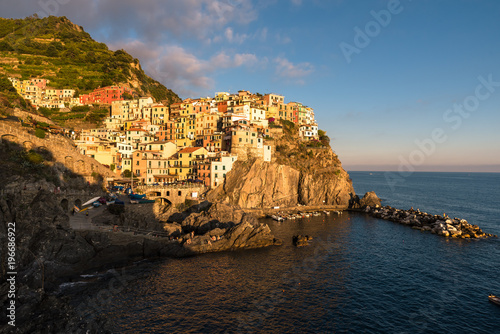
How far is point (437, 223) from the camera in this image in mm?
62094

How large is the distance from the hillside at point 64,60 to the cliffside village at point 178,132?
12026mm

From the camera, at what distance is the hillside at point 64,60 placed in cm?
12456

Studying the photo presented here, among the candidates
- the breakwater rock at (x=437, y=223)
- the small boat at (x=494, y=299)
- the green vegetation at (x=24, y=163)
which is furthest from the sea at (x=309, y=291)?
the green vegetation at (x=24, y=163)

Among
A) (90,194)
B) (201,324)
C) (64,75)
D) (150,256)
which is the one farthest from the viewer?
(64,75)

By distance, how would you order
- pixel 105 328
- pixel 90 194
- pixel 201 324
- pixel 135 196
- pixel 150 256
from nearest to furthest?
pixel 105 328 < pixel 201 324 < pixel 150 256 < pixel 90 194 < pixel 135 196

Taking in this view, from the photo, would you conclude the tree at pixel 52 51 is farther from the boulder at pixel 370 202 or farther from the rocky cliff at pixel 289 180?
the boulder at pixel 370 202

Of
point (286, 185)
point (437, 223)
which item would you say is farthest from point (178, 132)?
point (437, 223)

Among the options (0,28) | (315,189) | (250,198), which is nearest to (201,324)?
(250,198)

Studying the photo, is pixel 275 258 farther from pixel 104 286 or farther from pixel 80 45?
pixel 80 45

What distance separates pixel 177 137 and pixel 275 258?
214ft

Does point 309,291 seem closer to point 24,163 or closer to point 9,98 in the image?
point 24,163

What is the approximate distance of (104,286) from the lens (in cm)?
2991

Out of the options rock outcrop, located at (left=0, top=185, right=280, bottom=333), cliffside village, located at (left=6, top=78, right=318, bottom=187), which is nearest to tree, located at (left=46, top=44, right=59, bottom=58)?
cliffside village, located at (left=6, top=78, right=318, bottom=187)

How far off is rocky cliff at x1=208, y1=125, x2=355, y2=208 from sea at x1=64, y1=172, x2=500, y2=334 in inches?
1086
